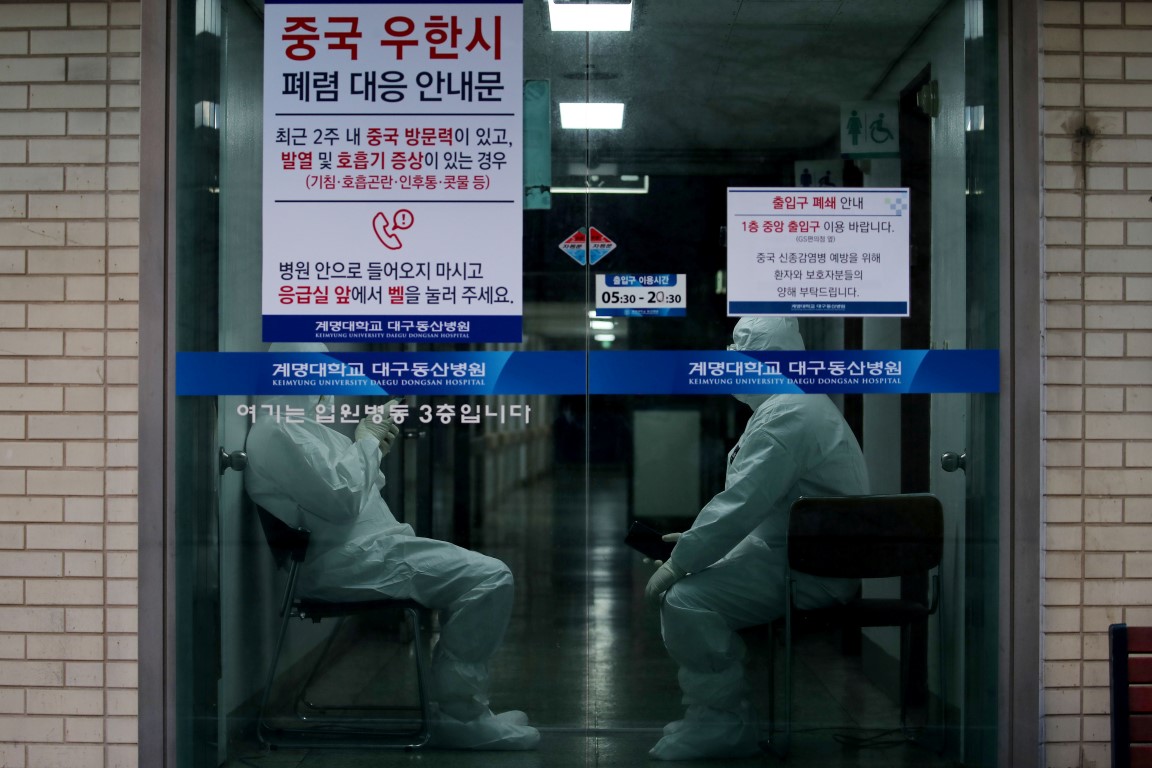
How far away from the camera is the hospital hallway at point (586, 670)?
3479 millimetres

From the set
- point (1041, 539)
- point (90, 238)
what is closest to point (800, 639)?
point (1041, 539)

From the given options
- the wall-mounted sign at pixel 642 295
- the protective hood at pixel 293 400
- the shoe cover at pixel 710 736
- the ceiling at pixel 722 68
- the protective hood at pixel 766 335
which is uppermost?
the ceiling at pixel 722 68

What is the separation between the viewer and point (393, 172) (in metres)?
3.44

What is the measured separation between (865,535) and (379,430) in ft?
5.58

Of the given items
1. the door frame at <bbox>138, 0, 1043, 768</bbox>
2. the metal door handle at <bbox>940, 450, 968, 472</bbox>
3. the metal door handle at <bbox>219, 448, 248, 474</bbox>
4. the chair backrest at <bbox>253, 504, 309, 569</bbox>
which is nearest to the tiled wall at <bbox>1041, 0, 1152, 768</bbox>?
the door frame at <bbox>138, 0, 1043, 768</bbox>

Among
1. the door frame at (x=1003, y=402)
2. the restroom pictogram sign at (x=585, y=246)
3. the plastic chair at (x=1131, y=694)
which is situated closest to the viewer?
the plastic chair at (x=1131, y=694)

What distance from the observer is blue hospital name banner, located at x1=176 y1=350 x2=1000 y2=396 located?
3418 mm

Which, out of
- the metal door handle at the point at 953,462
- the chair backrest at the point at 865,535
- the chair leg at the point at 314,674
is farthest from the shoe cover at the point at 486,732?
the metal door handle at the point at 953,462

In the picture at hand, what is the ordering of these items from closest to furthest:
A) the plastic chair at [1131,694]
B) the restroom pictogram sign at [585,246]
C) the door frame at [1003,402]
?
the plastic chair at [1131,694] < the door frame at [1003,402] < the restroom pictogram sign at [585,246]

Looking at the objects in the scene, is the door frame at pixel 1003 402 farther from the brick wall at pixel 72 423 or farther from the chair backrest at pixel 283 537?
the chair backrest at pixel 283 537

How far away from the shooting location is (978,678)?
3.49 meters

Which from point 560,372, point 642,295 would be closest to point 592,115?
point 642,295

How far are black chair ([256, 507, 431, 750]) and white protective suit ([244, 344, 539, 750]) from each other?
32 mm

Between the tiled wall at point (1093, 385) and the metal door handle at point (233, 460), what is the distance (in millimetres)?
2724
